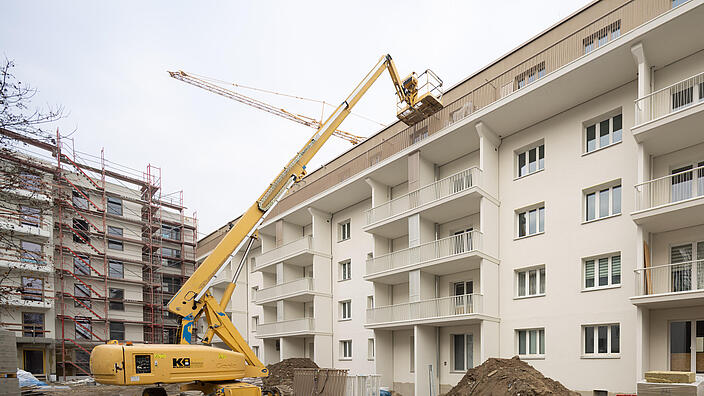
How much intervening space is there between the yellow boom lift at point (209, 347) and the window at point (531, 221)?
8.80 metres

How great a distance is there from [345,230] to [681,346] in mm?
19901

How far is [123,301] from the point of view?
1681 inches

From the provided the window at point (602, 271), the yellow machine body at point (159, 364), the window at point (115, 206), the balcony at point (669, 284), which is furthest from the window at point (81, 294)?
the balcony at point (669, 284)

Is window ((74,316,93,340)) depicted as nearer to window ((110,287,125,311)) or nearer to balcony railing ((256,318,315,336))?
window ((110,287,125,311))

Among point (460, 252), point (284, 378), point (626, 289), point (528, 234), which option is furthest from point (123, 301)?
point (626, 289)

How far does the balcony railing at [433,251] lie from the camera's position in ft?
65.1

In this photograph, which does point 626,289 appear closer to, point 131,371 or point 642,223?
point 642,223

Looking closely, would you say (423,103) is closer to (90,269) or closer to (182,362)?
(182,362)

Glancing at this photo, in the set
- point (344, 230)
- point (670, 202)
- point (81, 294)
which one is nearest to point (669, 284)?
point (670, 202)

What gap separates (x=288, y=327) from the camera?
31.5m

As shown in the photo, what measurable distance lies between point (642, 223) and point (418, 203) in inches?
392

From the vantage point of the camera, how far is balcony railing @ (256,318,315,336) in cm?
2983

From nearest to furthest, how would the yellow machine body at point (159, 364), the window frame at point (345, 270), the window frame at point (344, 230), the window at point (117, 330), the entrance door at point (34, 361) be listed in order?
1. the yellow machine body at point (159, 364)
2. the window frame at point (345, 270)
3. the window frame at point (344, 230)
4. the entrance door at point (34, 361)
5. the window at point (117, 330)

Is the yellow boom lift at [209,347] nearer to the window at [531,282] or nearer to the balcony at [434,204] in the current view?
the balcony at [434,204]
